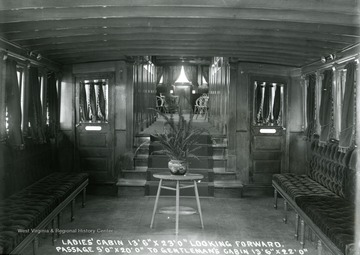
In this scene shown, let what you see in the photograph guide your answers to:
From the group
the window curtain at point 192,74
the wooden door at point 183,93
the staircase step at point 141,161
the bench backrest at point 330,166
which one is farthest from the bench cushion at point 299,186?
the window curtain at point 192,74

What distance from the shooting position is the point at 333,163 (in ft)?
19.8

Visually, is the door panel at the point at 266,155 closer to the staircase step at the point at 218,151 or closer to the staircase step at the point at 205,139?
the staircase step at the point at 218,151

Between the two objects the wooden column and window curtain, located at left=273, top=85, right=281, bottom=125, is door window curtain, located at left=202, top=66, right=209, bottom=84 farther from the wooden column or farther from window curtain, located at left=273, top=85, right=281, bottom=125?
the wooden column

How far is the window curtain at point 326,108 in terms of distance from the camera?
654 centimetres

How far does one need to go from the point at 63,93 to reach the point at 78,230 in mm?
3768

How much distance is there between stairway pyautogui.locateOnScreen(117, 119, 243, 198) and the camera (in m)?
7.94

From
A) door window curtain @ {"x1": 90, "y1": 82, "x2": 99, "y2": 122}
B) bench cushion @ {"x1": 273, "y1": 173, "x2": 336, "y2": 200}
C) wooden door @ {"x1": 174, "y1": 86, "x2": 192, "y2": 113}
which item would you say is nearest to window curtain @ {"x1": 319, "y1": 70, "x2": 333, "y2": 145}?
bench cushion @ {"x1": 273, "y1": 173, "x2": 336, "y2": 200}

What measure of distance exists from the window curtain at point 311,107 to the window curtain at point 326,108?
782mm

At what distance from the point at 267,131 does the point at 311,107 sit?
123 centimetres

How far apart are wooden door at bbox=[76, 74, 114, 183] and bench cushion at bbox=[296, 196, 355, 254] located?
4.41 m

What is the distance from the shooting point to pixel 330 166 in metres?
6.11

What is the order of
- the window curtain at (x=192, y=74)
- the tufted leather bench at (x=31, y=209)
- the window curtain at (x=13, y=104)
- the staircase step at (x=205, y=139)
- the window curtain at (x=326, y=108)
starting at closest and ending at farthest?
the tufted leather bench at (x=31, y=209), the window curtain at (x=13, y=104), the window curtain at (x=326, y=108), the staircase step at (x=205, y=139), the window curtain at (x=192, y=74)


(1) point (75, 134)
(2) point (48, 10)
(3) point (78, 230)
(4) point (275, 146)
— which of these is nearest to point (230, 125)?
(4) point (275, 146)

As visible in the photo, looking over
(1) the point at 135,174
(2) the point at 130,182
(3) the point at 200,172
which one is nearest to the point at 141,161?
(1) the point at 135,174
